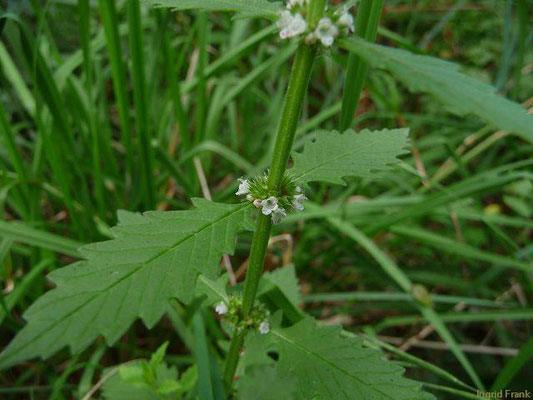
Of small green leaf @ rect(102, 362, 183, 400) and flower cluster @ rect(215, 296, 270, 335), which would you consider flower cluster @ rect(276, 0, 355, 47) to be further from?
small green leaf @ rect(102, 362, 183, 400)

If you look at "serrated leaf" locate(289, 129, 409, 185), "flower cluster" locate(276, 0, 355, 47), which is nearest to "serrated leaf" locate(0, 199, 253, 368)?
"serrated leaf" locate(289, 129, 409, 185)

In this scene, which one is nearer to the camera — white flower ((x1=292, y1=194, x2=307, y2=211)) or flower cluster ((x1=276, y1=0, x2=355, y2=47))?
flower cluster ((x1=276, y1=0, x2=355, y2=47))

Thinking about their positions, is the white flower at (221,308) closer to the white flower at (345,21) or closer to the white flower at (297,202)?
the white flower at (297,202)

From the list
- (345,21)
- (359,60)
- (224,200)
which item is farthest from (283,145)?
(224,200)

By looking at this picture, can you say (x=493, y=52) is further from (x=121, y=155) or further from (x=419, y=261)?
(x=121, y=155)

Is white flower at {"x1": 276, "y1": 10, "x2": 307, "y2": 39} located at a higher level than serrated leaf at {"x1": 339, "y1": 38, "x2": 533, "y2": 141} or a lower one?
higher

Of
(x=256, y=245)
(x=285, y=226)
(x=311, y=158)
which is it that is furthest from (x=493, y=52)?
(x=256, y=245)
